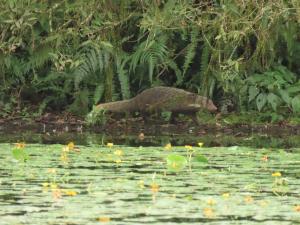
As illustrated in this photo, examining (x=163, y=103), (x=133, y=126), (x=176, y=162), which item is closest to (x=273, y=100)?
(x=163, y=103)

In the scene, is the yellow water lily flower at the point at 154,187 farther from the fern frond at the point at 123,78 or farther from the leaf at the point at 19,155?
the fern frond at the point at 123,78

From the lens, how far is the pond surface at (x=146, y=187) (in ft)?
15.9

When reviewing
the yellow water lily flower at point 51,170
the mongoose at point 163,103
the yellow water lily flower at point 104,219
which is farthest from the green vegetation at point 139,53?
the yellow water lily flower at point 104,219

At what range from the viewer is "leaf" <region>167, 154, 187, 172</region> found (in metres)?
6.53

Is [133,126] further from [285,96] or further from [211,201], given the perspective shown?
[211,201]

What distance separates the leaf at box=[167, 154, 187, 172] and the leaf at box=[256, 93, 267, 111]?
4.51 m

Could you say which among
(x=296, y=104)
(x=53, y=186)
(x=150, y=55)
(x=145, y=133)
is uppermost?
(x=150, y=55)

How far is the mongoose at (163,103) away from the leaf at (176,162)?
4.50m

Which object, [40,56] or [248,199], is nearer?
[248,199]

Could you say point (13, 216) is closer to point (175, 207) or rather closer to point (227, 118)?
point (175, 207)

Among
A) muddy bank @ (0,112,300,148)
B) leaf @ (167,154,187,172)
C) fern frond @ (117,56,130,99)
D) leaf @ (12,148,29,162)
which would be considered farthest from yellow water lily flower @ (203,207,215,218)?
fern frond @ (117,56,130,99)

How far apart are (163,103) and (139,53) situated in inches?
27.7

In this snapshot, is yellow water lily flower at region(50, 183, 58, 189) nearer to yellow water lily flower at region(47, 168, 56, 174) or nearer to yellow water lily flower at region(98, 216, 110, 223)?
yellow water lily flower at region(47, 168, 56, 174)

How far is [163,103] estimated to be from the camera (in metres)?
11.2
